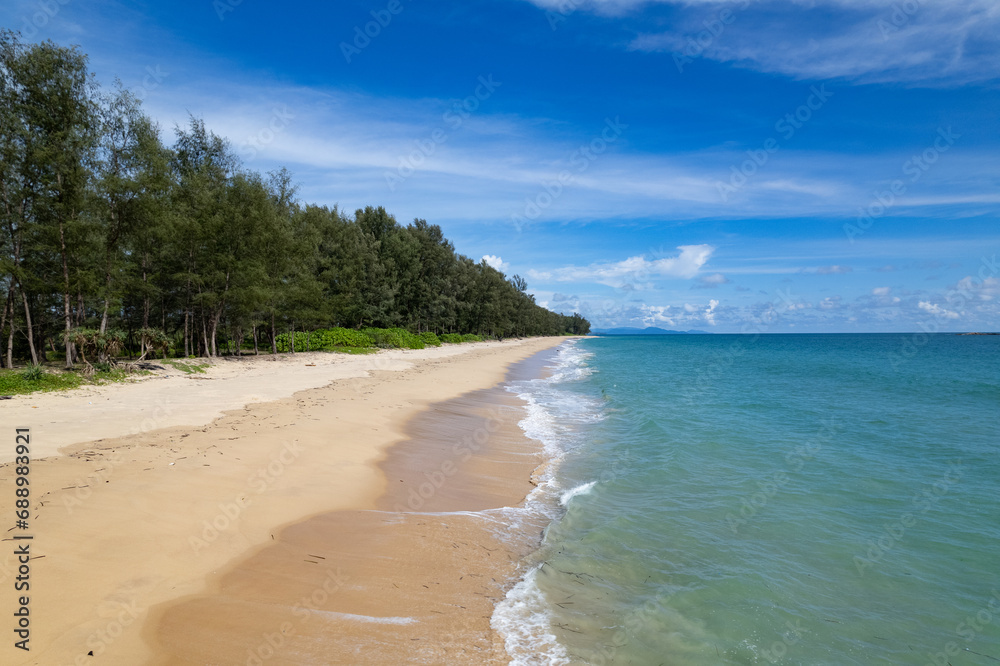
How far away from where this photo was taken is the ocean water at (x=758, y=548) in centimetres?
519

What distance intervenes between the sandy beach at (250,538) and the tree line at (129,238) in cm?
1354

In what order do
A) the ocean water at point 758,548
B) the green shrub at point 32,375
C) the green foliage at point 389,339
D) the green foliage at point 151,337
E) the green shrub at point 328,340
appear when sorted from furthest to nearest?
the green foliage at point 389,339 < the green shrub at point 328,340 < the green foliage at point 151,337 < the green shrub at point 32,375 < the ocean water at point 758,548

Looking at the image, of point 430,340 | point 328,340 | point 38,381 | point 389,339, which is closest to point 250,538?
point 38,381

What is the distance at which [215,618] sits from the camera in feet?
14.8

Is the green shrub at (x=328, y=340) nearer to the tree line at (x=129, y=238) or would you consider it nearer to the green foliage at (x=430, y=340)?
the tree line at (x=129, y=238)

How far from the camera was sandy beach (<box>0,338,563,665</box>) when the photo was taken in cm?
425

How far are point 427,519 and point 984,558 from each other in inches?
354

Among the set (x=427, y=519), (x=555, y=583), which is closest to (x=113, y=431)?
(x=427, y=519)

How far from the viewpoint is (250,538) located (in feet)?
20.3

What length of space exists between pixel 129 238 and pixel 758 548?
29.7 metres

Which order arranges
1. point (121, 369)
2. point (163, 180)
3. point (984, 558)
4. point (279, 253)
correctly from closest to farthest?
point (984, 558), point (121, 369), point (163, 180), point (279, 253)

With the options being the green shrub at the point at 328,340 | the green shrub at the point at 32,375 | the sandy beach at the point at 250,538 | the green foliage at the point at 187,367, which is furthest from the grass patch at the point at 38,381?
the green shrub at the point at 328,340

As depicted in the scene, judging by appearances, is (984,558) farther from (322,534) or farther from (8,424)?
(8,424)

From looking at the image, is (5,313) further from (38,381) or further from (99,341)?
(38,381)
